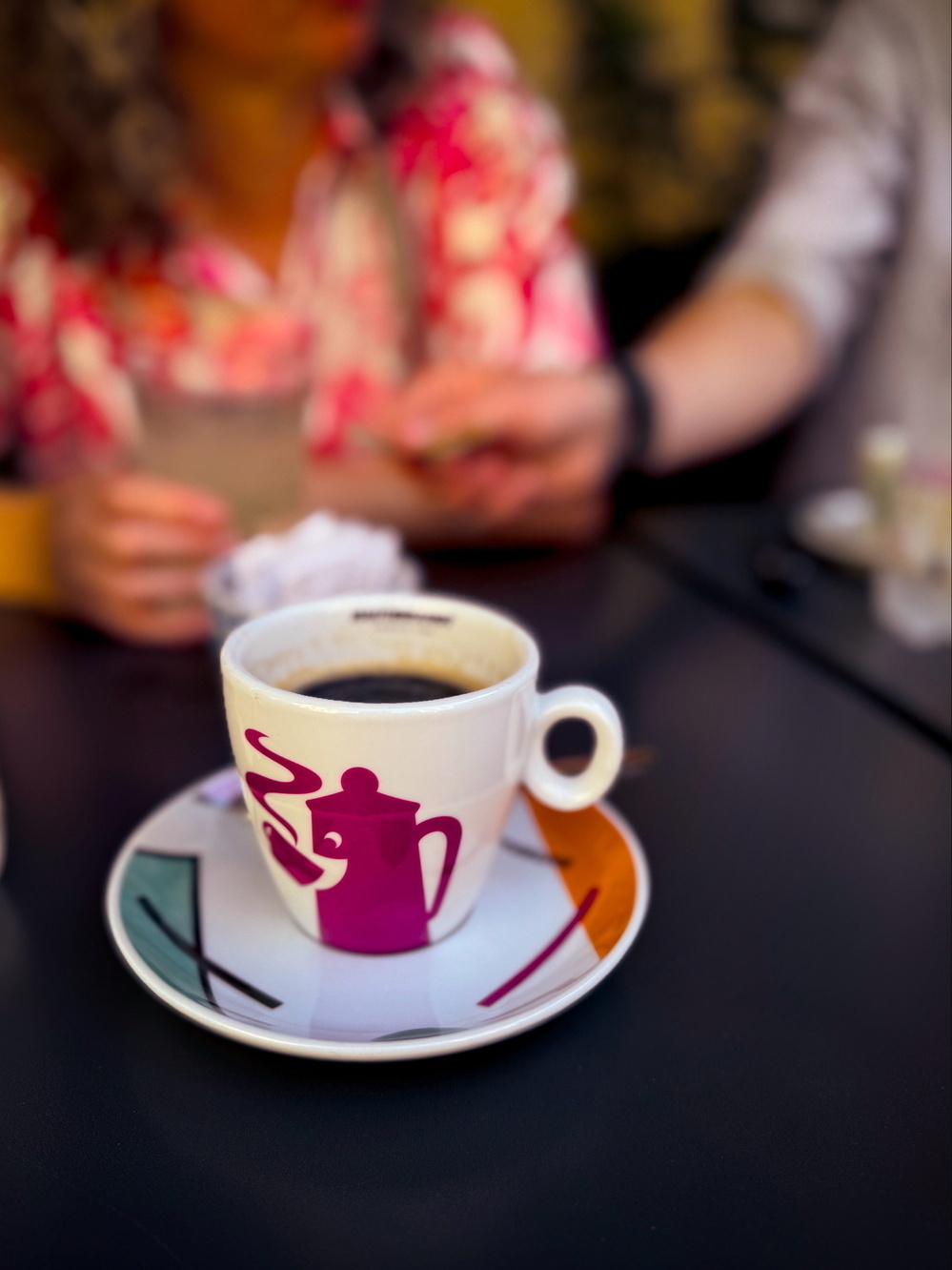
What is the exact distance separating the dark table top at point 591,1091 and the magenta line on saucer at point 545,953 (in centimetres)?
2

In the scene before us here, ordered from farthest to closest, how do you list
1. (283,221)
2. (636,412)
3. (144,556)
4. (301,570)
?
(283,221) < (636,412) < (144,556) < (301,570)

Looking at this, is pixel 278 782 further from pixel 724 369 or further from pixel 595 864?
pixel 724 369

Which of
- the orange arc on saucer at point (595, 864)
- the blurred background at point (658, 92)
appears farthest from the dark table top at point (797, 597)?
the blurred background at point (658, 92)

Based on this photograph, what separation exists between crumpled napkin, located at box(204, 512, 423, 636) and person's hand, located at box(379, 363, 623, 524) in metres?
0.27

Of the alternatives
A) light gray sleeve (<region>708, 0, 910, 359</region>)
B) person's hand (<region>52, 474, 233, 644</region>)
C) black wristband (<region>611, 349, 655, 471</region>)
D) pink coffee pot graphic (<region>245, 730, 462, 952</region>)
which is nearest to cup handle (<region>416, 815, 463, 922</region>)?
pink coffee pot graphic (<region>245, 730, 462, 952</region>)

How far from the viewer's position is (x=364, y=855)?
375mm

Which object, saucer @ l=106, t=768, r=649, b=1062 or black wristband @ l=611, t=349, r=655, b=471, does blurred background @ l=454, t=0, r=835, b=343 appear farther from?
saucer @ l=106, t=768, r=649, b=1062

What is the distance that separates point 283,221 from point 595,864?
3.67ft

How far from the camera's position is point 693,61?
200 cm

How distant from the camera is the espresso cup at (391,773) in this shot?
A: 0.36 meters

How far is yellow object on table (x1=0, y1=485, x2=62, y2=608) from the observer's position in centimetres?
77

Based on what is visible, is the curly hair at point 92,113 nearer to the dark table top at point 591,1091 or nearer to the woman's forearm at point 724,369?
the woman's forearm at point 724,369

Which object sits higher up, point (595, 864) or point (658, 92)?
point (658, 92)

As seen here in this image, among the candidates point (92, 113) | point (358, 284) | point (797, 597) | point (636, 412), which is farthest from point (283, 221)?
point (797, 597)
